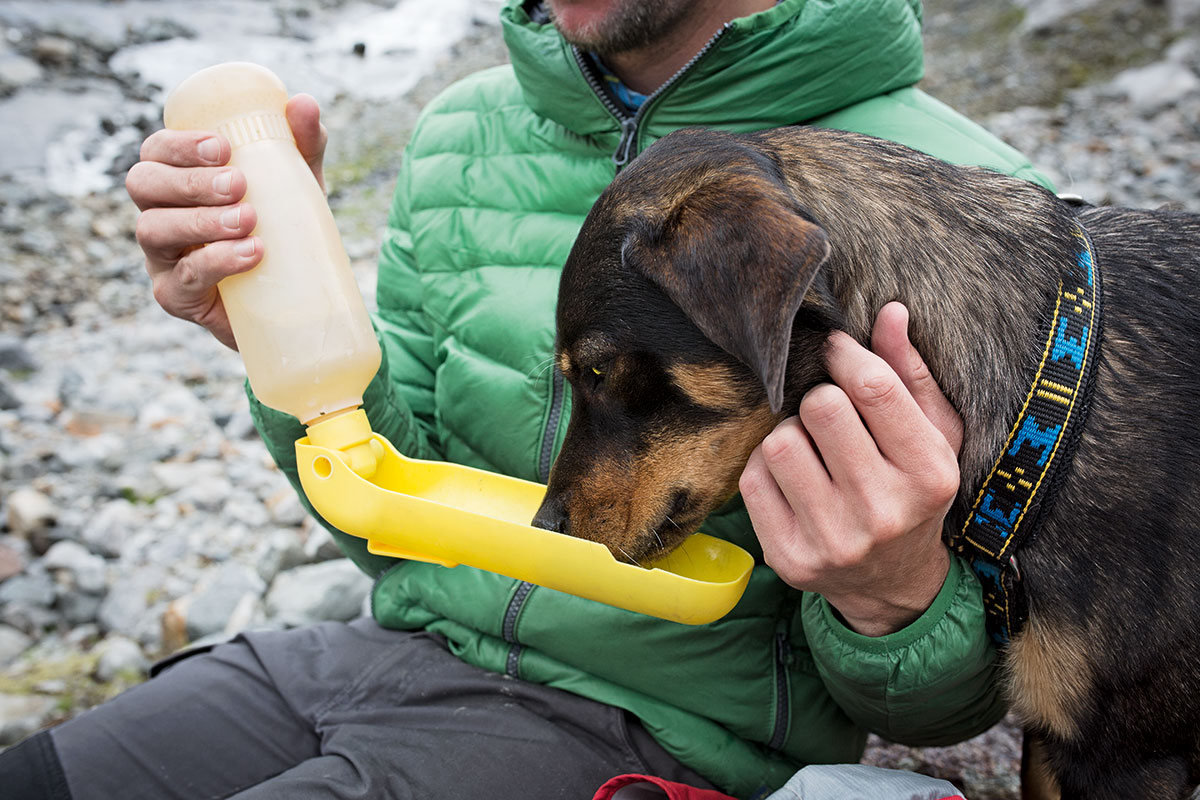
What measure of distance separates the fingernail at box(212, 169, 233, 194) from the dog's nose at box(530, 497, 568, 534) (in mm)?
1057

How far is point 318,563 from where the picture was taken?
15.4 feet

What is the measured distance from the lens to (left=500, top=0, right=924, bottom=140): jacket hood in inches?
97.6

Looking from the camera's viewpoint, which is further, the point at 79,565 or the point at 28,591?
the point at 79,565

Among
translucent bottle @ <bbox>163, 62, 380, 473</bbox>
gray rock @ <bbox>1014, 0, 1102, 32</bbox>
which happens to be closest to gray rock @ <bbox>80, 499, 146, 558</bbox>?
translucent bottle @ <bbox>163, 62, 380, 473</bbox>

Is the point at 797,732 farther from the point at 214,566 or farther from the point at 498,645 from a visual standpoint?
the point at 214,566

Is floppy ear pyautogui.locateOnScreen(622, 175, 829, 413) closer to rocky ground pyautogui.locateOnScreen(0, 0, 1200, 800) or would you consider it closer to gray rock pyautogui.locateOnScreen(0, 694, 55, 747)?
rocky ground pyautogui.locateOnScreen(0, 0, 1200, 800)

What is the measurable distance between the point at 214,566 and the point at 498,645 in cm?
295

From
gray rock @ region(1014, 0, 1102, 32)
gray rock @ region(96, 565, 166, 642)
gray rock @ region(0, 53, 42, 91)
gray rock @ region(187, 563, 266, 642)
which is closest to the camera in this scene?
gray rock @ region(187, 563, 266, 642)

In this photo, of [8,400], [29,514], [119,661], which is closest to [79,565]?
[29,514]

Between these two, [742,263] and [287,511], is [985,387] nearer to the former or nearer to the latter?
[742,263]

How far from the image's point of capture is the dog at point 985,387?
6.79 ft

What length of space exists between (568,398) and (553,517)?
448 millimetres

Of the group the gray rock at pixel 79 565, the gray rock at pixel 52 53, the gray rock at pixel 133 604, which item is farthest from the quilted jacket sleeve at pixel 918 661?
the gray rock at pixel 52 53

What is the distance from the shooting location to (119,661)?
415 centimetres
